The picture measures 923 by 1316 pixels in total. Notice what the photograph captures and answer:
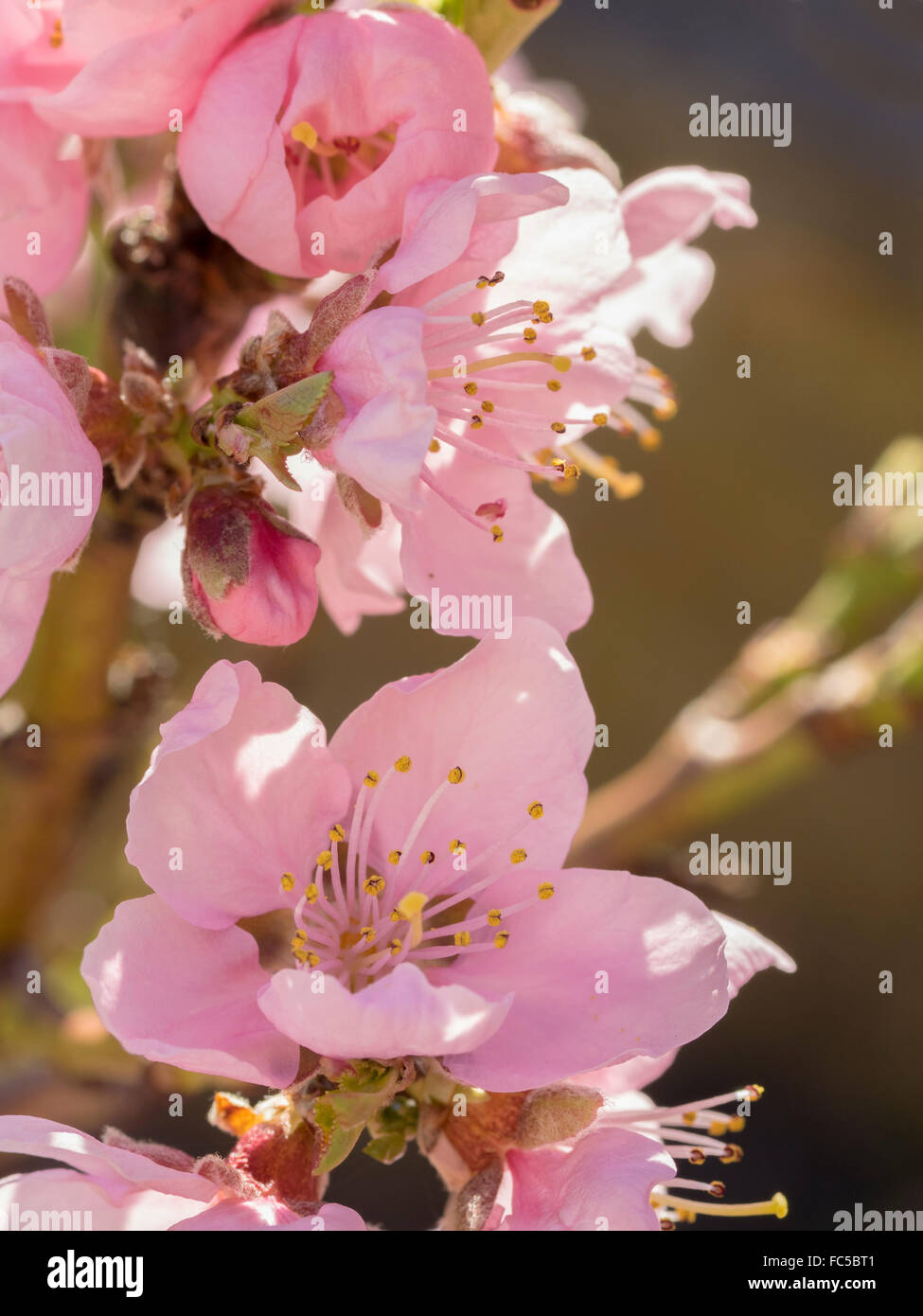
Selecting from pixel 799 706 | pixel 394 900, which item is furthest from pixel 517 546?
pixel 799 706

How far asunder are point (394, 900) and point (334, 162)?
1.14 ft

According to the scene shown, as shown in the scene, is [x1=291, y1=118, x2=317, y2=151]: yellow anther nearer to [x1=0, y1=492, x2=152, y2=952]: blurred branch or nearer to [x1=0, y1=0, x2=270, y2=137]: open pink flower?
[x1=0, y1=0, x2=270, y2=137]: open pink flower

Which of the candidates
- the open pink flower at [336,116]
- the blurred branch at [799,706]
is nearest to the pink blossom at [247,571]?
the open pink flower at [336,116]

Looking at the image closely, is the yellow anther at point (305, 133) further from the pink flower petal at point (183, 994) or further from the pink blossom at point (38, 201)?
the pink flower petal at point (183, 994)

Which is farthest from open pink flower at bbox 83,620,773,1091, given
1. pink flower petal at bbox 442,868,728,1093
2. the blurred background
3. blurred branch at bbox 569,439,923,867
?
the blurred background

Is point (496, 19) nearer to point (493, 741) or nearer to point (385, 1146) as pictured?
point (493, 741)

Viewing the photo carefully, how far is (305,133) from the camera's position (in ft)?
1.67

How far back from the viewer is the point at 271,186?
50 centimetres

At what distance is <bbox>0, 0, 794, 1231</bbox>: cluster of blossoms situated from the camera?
18.4 inches

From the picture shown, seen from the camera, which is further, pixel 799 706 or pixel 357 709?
pixel 799 706
